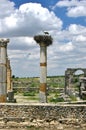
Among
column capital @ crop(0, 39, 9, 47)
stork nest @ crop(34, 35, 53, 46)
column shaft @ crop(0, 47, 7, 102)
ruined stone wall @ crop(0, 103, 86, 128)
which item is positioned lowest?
ruined stone wall @ crop(0, 103, 86, 128)

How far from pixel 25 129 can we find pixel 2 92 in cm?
359

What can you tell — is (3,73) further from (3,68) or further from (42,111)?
(42,111)

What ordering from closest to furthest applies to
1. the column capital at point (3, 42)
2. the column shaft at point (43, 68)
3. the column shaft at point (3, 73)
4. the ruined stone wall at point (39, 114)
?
the ruined stone wall at point (39, 114) → the column shaft at point (3, 73) → the column capital at point (3, 42) → the column shaft at point (43, 68)

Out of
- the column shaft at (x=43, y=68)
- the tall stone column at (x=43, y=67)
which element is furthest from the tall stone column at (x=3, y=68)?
the column shaft at (x=43, y=68)

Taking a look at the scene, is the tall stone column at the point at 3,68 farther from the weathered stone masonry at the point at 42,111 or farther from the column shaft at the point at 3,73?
the weathered stone masonry at the point at 42,111

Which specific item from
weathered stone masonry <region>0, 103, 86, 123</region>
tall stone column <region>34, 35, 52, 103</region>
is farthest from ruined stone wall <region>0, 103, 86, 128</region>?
Result: tall stone column <region>34, 35, 52, 103</region>

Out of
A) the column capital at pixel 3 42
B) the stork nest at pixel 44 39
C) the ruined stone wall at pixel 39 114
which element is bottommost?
the ruined stone wall at pixel 39 114

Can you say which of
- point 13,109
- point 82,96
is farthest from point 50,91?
point 13,109

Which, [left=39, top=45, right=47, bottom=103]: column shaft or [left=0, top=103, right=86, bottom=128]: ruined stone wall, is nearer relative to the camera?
[left=0, top=103, right=86, bottom=128]: ruined stone wall

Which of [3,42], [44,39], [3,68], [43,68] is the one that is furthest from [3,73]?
[44,39]

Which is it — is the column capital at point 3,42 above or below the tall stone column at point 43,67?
above

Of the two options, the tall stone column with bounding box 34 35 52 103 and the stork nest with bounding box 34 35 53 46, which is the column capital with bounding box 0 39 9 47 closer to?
the stork nest with bounding box 34 35 53 46

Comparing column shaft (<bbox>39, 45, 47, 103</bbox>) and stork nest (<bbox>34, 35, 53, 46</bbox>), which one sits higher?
stork nest (<bbox>34, 35, 53, 46</bbox>)

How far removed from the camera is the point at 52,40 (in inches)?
949
